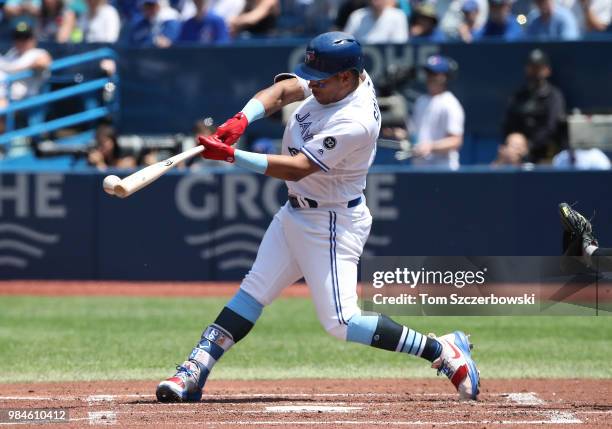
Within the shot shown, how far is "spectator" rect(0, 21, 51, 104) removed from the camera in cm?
1502

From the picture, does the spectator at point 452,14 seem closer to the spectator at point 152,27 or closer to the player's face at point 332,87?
the spectator at point 152,27

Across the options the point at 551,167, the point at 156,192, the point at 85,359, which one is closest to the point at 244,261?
the point at 156,192

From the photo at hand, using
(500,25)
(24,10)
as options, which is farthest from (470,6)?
(24,10)

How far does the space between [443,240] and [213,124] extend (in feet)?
12.2

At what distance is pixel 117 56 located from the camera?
15.4 m

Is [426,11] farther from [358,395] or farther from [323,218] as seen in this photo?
[323,218]

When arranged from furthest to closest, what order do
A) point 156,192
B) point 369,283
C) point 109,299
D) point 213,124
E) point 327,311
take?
point 213,124, point 156,192, point 109,299, point 369,283, point 327,311

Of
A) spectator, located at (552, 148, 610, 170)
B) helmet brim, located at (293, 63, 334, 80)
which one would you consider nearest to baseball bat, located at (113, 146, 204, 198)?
helmet brim, located at (293, 63, 334, 80)

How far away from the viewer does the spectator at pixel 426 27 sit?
14539mm

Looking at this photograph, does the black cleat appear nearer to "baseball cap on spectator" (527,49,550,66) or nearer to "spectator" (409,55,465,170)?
"spectator" (409,55,465,170)

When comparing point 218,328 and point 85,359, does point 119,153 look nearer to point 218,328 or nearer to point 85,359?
point 85,359

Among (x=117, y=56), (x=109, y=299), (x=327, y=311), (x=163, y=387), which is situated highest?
(x=117, y=56)

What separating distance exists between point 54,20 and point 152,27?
1.89 metres

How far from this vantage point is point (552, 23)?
1423cm
